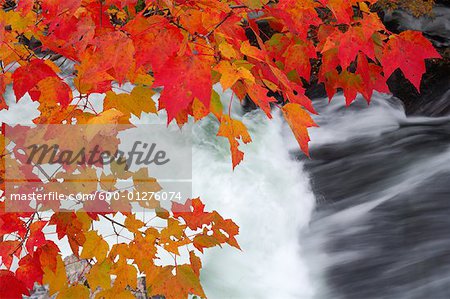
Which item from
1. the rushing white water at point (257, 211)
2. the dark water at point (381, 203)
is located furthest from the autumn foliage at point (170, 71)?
the dark water at point (381, 203)

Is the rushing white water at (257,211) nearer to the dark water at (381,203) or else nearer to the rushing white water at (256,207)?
the rushing white water at (256,207)

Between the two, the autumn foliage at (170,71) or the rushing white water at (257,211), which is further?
the rushing white water at (257,211)

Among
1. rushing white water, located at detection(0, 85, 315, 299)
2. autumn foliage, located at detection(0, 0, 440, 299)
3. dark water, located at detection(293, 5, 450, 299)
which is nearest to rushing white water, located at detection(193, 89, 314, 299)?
rushing white water, located at detection(0, 85, 315, 299)

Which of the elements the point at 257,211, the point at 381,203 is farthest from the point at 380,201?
the point at 257,211

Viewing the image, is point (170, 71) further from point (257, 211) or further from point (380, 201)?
point (380, 201)

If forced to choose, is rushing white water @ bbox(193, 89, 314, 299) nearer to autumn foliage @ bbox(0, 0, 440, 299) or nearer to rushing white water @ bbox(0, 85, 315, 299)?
rushing white water @ bbox(0, 85, 315, 299)

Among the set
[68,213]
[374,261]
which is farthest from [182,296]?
[374,261]

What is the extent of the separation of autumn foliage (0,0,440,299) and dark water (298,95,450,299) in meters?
2.24

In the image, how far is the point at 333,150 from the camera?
5301 mm

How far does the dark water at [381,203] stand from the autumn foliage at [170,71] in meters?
2.24

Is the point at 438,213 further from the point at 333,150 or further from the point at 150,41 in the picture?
the point at 150,41

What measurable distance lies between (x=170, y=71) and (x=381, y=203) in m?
3.73

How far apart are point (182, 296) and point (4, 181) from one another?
0.74m

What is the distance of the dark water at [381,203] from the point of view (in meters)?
3.78
